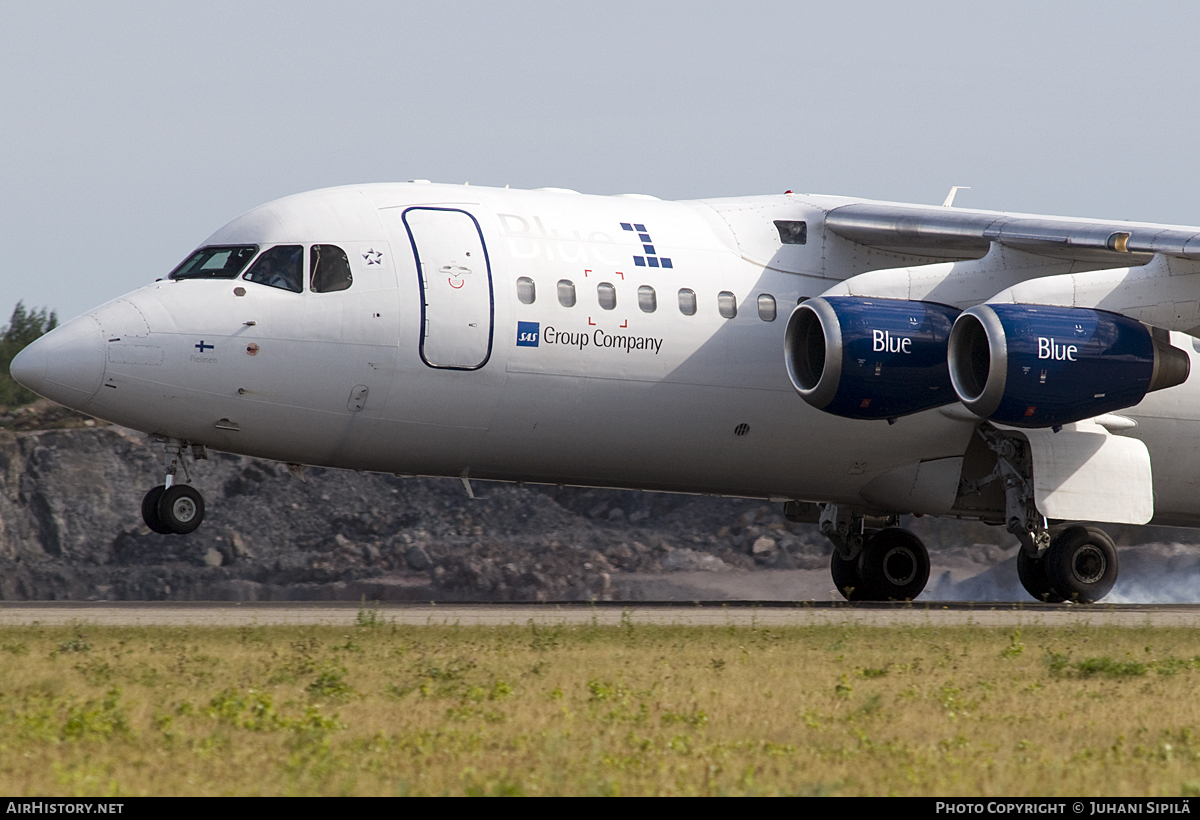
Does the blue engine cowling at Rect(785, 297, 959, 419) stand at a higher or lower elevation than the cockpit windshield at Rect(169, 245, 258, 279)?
lower

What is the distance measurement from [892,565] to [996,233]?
526 cm

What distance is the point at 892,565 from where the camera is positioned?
68.0 feet

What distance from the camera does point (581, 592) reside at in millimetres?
34594

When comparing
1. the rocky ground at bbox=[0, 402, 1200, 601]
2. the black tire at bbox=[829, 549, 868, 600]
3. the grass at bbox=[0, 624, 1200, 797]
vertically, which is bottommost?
the rocky ground at bbox=[0, 402, 1200, 601]

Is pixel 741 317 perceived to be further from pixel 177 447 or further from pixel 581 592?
pixel 581 592

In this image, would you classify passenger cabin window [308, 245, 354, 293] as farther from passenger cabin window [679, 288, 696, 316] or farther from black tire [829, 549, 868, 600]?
black tire [829, 549, 868, 600]

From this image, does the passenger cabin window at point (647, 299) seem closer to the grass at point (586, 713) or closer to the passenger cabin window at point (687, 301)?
the passenger cabin window at point (687, 301)

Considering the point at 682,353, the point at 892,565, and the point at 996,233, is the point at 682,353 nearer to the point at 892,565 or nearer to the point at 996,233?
the point at 996,233

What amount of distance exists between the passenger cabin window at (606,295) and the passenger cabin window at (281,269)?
3.26 meters

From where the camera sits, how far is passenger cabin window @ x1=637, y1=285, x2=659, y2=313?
661 inches

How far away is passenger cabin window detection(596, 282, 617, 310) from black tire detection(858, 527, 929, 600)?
633cm

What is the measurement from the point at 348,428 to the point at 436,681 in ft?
21.1

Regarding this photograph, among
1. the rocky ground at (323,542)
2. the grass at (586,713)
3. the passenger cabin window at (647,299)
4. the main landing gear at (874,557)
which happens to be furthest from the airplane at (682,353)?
the rocky ground at (323,542)

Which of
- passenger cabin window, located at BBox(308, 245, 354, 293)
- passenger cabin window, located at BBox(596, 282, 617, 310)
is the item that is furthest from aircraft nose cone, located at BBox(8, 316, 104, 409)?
passenger cabin window, located at BBox(596, 282, 617, 310)
